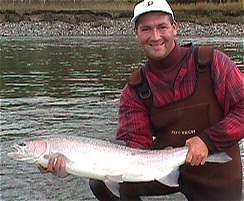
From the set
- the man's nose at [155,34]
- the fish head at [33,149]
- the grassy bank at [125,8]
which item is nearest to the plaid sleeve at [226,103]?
the man's nose at [155,34]

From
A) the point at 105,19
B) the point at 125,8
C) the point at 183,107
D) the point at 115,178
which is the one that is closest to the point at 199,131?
the point at 183,107

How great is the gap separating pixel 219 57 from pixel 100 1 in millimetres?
96306

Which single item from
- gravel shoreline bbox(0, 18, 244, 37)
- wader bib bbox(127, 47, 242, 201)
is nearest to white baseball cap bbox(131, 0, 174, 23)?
wader bib bbox(127, 47, 242, 201)

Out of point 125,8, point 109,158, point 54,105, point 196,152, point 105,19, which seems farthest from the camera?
point 125,8

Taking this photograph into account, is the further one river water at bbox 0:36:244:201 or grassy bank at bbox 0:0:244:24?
grassy bank at bbox 0:0:244:24

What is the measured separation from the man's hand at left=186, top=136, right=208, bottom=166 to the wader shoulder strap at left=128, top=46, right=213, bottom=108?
63 centimetres

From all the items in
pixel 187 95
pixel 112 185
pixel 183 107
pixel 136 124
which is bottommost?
pixel 112 185

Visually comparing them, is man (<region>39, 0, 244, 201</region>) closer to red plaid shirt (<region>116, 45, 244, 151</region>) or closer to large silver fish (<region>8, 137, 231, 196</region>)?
red plaid shirt (<region>116, 45, 244, 151</region>)

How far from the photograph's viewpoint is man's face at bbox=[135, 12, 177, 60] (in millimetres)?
5609

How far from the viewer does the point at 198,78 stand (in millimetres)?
5785

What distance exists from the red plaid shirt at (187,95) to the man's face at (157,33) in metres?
0.13

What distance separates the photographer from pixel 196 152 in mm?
5520

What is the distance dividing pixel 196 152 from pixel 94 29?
61807 mm

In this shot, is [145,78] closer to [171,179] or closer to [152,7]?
[152,7]
